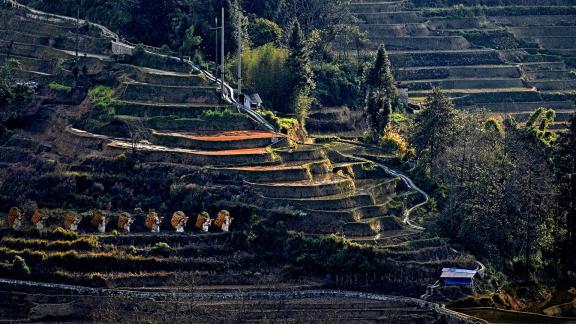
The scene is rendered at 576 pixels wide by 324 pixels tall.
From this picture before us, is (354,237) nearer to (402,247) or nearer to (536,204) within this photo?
(402,247)

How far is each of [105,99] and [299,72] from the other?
436 inches

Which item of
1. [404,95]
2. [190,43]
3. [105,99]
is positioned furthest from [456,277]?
[404,95]

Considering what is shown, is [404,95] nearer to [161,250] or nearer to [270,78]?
[270,78]

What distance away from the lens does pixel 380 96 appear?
85625 millimetres

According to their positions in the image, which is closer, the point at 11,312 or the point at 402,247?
the point at 11,312

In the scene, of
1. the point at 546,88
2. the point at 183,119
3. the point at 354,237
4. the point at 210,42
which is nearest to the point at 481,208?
the point at 354,237

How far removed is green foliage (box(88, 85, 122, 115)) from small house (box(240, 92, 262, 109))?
640 centimetres

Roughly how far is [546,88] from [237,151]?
31.5 meters

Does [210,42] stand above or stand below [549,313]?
above

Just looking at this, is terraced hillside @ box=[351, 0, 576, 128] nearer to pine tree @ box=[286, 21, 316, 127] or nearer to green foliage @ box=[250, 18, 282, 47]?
green foliage @ box=[250, 18, 282, 47]

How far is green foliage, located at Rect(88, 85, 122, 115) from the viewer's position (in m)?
75.6

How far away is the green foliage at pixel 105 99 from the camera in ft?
248

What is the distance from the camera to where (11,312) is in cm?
6331

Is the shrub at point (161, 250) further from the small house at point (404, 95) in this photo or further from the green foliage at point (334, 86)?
the small house at point (404, 95)
